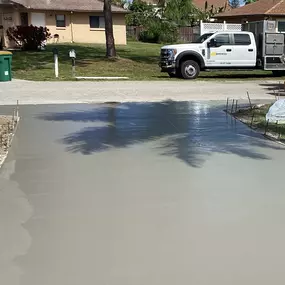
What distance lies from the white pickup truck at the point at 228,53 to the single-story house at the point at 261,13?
714 inches

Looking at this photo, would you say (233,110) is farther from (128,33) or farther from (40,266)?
(128,33)

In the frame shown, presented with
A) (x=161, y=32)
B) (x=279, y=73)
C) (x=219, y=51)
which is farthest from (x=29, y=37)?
(x=279, y=73)

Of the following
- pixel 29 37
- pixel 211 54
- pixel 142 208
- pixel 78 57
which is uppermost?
pixel 29 37

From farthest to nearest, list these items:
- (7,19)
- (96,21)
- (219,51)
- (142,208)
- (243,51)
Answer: (96,21)
(7,19)
(243,51)
(219,51)
(142,208)

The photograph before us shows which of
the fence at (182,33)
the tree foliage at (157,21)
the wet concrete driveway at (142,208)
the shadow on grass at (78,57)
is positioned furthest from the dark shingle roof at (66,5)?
the wet concrete driveway at (142,208)

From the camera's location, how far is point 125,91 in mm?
17156

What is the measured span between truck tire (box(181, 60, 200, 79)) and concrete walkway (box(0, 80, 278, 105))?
1230mm

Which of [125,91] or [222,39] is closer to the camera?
[125,91]

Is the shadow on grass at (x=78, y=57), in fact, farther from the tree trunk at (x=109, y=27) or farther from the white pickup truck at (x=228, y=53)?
the white pickup truck at (x=228, y=53)

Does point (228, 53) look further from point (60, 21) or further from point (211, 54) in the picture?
point (60, 21)

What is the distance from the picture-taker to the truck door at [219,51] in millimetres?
22266

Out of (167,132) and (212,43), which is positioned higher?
(212,43)

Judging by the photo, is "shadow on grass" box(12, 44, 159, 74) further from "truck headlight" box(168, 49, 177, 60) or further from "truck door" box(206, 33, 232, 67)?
"truck door" box(206, 33, 232, 67)

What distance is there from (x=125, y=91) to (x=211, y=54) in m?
6.43
